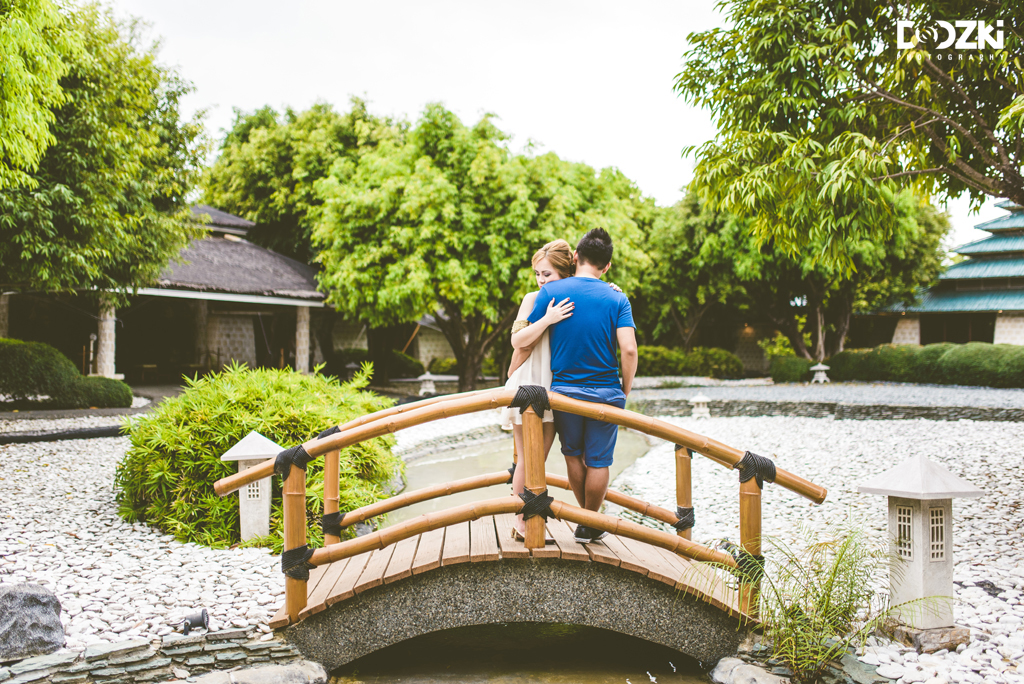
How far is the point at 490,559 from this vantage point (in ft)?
10.7

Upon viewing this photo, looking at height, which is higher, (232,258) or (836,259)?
(232,258)

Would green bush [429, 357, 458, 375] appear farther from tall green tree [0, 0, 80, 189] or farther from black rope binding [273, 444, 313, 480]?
black rope binding [273, 444, 313, 480]

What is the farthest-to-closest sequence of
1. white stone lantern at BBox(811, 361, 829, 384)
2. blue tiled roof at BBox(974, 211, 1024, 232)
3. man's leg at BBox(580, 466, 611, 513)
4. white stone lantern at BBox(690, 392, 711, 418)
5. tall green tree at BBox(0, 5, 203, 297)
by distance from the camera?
blue tiled roof at BBox(974, 211, 1024, 232) < white stone lantern at BBox(811, 361, 829, 384) < white stone lantern at BBox(690, 392, 711, 418) < tall green tree at BBox(0, 5, 203, 297) < man's leg at BBox(580, 466, 611, 513)

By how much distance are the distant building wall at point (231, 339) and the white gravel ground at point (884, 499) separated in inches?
626

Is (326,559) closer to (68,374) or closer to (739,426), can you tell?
(739,426)

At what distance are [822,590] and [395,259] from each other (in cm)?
1285

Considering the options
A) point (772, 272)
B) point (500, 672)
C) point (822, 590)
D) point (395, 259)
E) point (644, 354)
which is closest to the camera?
point (822, 590)

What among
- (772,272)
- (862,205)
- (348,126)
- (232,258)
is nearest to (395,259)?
(232,258)

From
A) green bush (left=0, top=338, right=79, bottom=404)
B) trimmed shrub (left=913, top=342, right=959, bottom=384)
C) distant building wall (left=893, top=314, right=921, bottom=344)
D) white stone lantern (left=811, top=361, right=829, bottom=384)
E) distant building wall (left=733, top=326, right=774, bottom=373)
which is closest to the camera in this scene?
green bush (left=0, top=338, right=79, bottom=404)

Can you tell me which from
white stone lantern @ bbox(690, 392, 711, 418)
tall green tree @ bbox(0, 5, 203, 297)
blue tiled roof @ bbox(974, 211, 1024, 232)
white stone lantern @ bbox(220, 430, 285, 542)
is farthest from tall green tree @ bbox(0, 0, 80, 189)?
blue tiled roof @ bbox(974, 211, 1024, 232)

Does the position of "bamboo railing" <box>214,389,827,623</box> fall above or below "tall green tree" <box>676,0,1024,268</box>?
below

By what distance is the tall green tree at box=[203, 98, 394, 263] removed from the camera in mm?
20250

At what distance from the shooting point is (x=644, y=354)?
25484 millimetres
